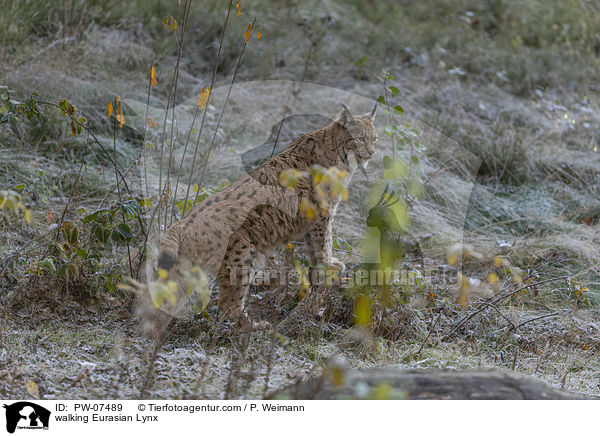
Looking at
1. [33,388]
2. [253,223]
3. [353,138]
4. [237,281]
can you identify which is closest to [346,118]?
[353,138]

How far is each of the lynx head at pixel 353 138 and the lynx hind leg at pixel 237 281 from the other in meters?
1.18

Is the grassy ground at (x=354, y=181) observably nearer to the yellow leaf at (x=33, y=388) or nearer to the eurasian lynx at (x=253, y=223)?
the yellow leaf at (x=33, y=388)

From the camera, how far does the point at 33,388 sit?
3.07 metres

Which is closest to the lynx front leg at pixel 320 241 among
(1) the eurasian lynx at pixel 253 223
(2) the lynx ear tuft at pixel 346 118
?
(1) the eurasian lynx at pixel 253 223

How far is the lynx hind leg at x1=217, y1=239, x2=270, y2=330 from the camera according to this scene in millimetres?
3973

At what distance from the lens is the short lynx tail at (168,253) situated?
366cm

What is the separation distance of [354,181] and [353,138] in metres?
1.81
